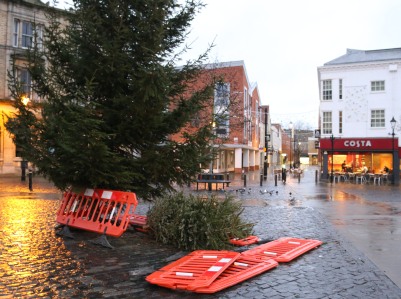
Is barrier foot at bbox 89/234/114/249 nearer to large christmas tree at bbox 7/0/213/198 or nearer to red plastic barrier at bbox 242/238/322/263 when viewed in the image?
large christmas tree at bbox 7/0/213/198

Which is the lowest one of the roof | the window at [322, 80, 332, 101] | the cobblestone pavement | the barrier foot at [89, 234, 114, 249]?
the cobblestone pavement

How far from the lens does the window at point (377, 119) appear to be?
112 ft

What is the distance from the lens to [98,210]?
8266 millimetres

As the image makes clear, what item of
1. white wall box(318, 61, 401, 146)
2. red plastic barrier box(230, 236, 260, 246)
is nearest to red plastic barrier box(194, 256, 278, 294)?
red plastic barrier box(230, 236, 260, 246)

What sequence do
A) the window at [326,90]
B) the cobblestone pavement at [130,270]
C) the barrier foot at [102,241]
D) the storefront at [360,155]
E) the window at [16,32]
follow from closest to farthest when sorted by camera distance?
the cobblestone pavement at [130,270]
the barrier foot at [102,241]
the window at [16,32]
the storefront at [360,155]
the window at [326,90]

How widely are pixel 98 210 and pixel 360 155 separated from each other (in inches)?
1272

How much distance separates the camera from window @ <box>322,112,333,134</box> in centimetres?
3594

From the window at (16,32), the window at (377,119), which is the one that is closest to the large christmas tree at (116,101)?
the window at (16,32)

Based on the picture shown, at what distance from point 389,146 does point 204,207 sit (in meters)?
30.8

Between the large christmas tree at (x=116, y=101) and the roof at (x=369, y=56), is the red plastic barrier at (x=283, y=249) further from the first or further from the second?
the roof at (x=369, y=56)

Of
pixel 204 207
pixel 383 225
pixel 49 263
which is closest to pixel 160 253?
pixel 204 207

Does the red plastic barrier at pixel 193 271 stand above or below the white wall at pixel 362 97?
below

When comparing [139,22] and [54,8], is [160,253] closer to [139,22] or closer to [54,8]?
[139,22]

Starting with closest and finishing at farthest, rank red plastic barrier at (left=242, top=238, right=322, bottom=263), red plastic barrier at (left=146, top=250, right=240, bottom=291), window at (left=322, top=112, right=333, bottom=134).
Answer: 1. red plastic barrier at (left=146, top=250, right=240, bottom=291)
2. red plastic barrier at (left=242, top=238, right=322, bottom=263)
3. window at (left=322, top=112, right=333, bottom=134)
